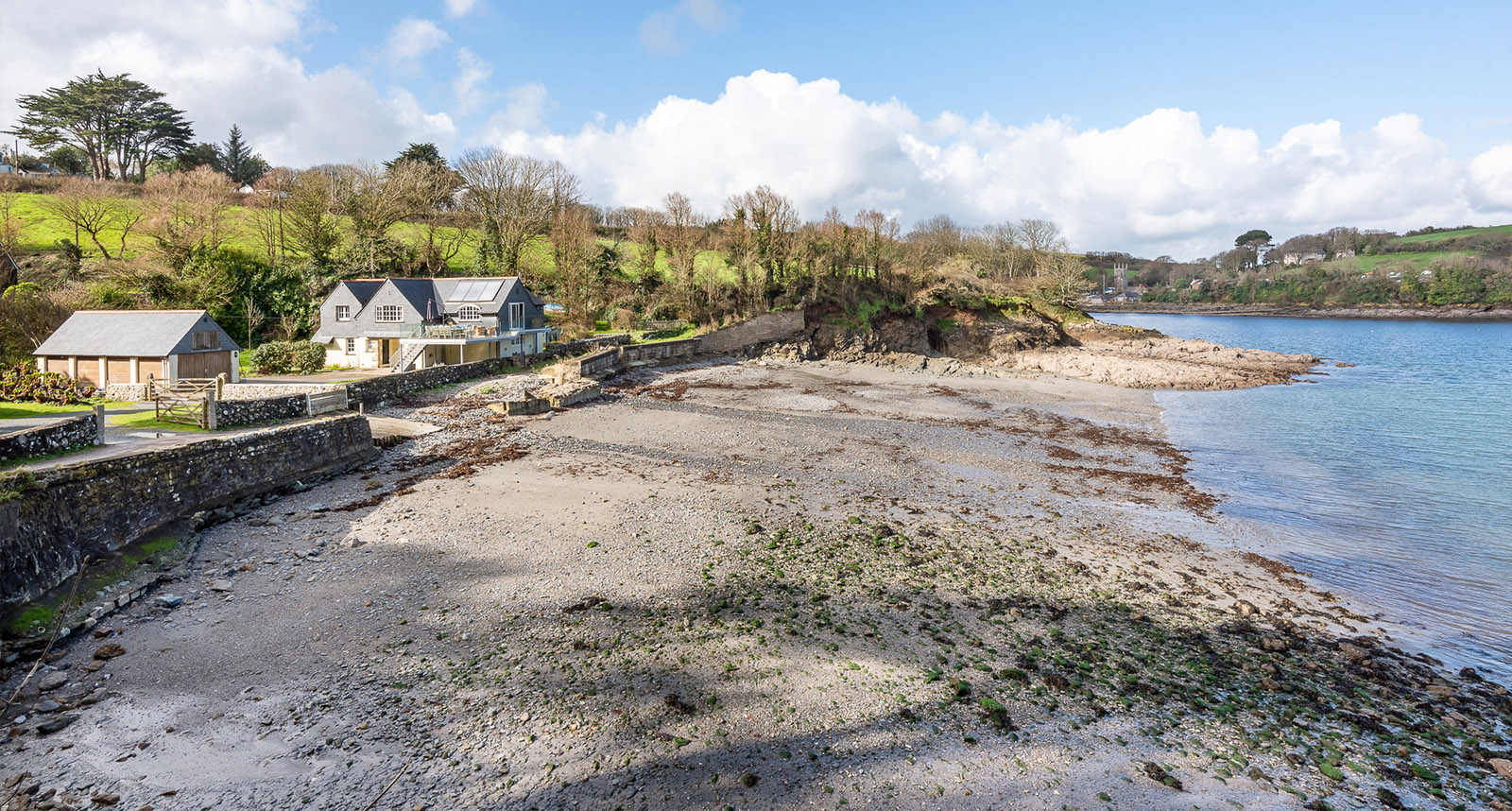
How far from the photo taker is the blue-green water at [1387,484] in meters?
10.5

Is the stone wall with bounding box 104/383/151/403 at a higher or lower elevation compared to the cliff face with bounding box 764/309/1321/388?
lower

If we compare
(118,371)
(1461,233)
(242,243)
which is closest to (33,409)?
(118,371)

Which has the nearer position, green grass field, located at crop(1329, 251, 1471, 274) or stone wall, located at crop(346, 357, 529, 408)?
stone wall, located at crop(346, 357, 529, 408)

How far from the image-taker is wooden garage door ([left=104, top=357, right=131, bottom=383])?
67.5ft

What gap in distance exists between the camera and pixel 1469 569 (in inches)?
460

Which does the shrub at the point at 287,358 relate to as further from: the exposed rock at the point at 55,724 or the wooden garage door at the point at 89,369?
the exposed rock at the point at 55,724

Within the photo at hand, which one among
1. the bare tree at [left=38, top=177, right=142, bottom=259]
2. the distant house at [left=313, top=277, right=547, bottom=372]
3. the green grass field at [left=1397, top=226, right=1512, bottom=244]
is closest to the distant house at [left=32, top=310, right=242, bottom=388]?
the distant house at [left=313, top=277, right=547, bottom=372]

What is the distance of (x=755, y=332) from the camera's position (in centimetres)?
4256

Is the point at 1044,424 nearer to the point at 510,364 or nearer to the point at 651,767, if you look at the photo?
the point at 651,767

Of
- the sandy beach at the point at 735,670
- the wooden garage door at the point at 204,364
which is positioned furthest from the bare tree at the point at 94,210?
the sandy beach at the point at 735,670

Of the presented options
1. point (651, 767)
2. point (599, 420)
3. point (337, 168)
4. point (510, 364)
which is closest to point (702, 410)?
point (599, 420)

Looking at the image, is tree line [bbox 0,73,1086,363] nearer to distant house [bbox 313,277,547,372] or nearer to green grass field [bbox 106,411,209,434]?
distant house [bbox 313,277,547,372]

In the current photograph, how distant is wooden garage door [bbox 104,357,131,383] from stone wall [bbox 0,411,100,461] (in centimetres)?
947

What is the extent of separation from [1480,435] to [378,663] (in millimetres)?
34339
